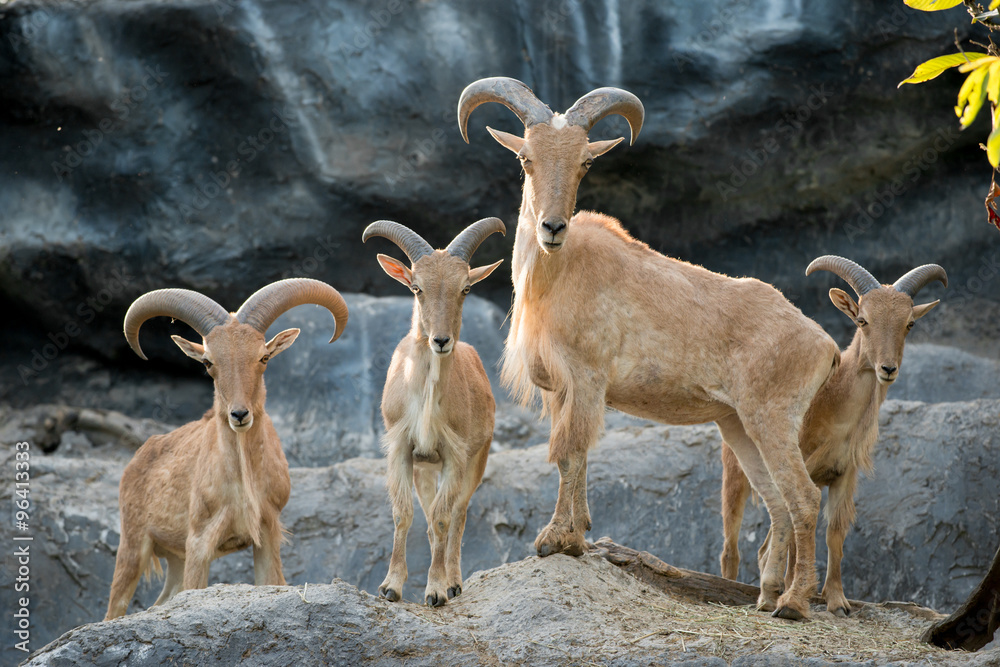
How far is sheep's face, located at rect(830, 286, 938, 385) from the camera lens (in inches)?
324

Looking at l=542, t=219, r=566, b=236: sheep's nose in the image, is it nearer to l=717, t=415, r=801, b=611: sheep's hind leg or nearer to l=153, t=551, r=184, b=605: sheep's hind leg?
l=717, t=415, r=801, b=611: sheep's hind leg

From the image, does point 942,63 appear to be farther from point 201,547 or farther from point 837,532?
point 201,547

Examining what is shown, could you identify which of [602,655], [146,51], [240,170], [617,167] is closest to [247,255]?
[240,170]

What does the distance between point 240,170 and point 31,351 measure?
3.76 metres

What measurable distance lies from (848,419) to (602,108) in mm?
3351

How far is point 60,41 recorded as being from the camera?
12.1m

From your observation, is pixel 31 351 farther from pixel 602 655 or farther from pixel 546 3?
pixel 602 655

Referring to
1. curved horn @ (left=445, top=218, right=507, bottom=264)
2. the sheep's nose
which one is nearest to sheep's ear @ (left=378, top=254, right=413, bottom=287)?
curved horn @ (left=445, top=218, right=507, bottom=264)

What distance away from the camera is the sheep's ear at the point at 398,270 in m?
7.43

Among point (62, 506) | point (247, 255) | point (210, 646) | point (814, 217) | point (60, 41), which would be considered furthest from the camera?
point (814, 217)

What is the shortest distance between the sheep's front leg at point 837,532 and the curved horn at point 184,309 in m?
5.18

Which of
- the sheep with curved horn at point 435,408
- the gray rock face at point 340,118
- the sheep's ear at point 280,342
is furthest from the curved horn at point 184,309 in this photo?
the gray rock face at point 340,118

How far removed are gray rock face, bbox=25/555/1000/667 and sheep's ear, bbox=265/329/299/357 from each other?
2.18 m

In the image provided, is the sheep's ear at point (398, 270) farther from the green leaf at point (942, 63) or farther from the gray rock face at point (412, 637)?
the green leaf at point (942, 63)
